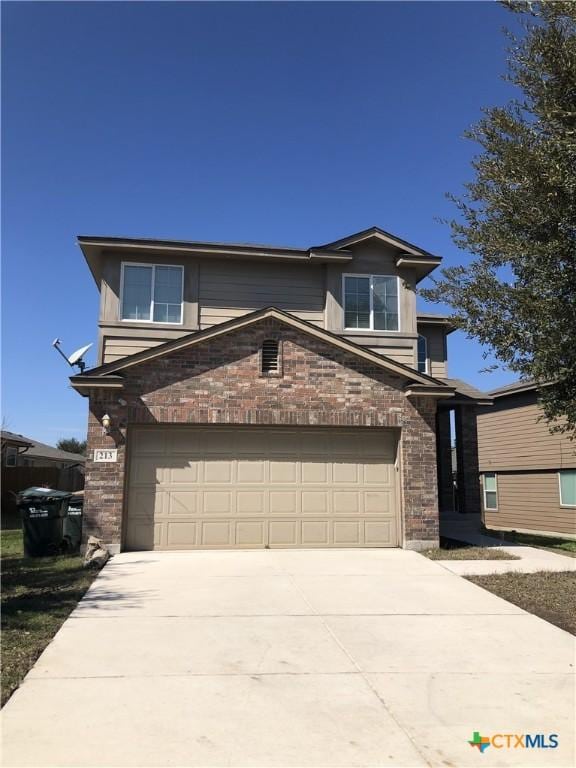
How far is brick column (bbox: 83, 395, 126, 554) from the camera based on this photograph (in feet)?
36.5

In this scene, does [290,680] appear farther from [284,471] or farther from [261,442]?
[261,442]

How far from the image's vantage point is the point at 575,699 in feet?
15.9

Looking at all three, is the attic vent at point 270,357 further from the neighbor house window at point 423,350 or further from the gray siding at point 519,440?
the gray siding at point 519,440

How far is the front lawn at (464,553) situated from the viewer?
446 inches

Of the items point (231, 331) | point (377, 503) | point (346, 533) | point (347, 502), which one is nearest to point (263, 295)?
point (231, 331)

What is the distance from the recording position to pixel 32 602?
305 inches

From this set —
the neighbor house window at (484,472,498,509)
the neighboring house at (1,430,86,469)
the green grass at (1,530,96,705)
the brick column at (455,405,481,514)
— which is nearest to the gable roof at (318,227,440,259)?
the brick column at (455,405,481,514)

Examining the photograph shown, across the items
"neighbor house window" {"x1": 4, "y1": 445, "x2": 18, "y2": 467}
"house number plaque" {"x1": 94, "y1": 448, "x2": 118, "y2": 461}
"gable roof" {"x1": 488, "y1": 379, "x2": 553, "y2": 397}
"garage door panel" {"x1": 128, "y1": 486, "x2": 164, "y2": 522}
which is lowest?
"garage door panel" {"x1": 128, "y1": 486, "x2": 164, "y2": 522}

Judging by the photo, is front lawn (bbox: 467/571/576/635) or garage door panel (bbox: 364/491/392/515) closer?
front lawn (bbox: 467/571/576/635)

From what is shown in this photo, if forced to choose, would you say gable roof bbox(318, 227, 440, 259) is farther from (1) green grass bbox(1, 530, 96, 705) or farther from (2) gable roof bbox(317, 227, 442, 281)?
(1) green grass bbox(1, 530, 96, 705)

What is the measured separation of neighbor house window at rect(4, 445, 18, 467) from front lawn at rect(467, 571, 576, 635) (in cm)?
2873

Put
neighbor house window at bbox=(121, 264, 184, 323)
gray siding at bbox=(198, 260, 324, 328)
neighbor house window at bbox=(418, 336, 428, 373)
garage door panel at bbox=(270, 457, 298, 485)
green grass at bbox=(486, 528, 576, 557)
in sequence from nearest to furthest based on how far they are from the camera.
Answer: garage door panel at bbox=(270, 457, 298, 485) → green grass at bbox=(486, 528, 576, 557) → neighbor house window at bbox=(121, 264, 184, 323) → gray siding at bbox=(198, 260, 324, 328) → neighbor house window at bbox=(418, 336, 428, 373)

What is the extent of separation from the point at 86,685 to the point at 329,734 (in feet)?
6.88

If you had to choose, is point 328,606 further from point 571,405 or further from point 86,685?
point 571,405
